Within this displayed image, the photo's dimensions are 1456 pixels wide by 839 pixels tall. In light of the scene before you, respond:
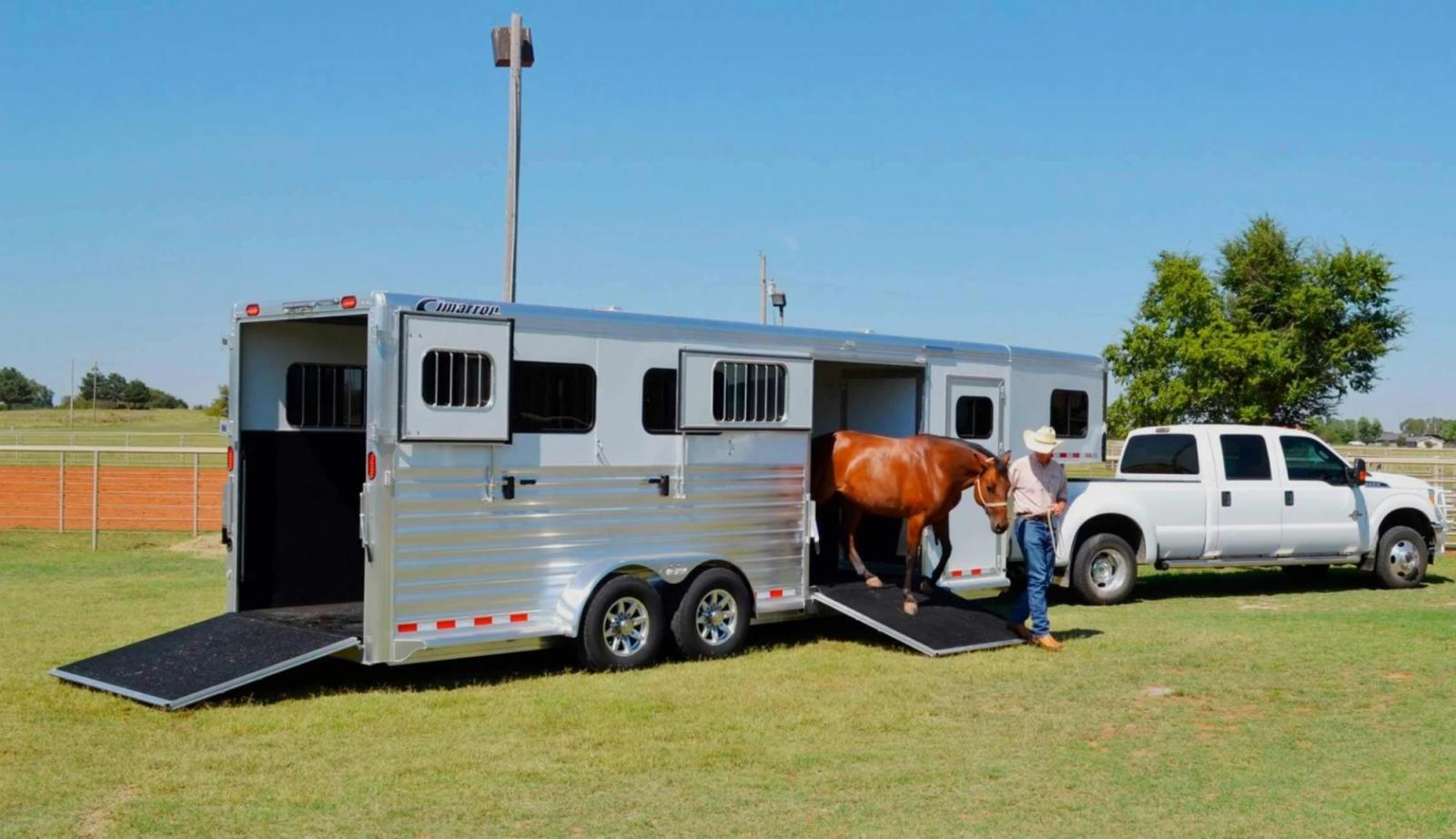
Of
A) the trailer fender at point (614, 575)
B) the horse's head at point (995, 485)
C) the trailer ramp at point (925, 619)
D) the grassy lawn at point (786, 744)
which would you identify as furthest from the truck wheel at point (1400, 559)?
the trailer fender at point (614, 575)

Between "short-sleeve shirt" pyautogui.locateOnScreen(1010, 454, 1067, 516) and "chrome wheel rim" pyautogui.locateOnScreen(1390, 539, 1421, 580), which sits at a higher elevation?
"short-sleeve shirt" pyautogui.locateOnScreen(1010, 454, 1067, 516)

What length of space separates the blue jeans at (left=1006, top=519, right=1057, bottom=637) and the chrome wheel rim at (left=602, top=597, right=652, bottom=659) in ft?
10.5

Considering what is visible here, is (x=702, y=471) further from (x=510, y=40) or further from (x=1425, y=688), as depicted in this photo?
(x=510, y=40)

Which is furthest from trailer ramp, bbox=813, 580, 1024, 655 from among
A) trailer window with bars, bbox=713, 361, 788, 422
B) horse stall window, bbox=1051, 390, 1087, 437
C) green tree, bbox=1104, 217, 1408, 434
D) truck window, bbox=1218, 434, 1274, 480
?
green tree, bbox=1104, 217, 1408, 434

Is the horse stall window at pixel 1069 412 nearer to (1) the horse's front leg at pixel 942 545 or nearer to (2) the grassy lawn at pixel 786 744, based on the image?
(1) the horse's front leg at pixel 942 545

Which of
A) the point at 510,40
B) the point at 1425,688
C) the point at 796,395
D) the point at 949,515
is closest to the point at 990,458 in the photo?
the point at 949,515

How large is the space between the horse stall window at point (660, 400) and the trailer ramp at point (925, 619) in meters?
2.07

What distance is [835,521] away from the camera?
14.0 metres

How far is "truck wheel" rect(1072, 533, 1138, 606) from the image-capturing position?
1523cm

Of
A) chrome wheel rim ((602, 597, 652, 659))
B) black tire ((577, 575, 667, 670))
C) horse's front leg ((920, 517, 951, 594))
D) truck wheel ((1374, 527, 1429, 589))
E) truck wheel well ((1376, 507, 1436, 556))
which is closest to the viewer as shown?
black tire ((577, 575, 667, 670))

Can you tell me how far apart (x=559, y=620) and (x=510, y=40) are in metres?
9.67

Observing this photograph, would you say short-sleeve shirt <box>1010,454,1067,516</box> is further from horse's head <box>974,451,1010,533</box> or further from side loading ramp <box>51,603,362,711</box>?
side loading ramp <box>51,603,362,711</box>

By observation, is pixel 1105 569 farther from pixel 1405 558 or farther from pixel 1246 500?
pixel 1405 558

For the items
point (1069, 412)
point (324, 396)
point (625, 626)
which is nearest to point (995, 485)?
point (1069, 412)
